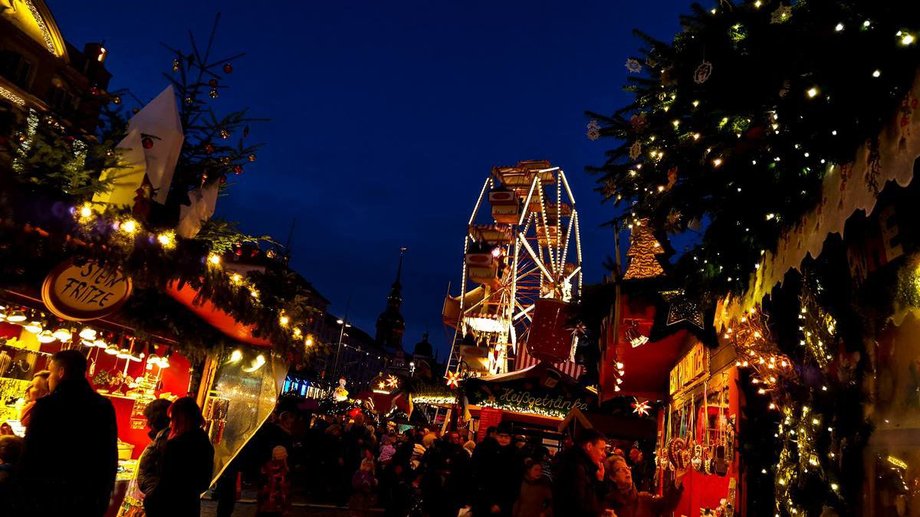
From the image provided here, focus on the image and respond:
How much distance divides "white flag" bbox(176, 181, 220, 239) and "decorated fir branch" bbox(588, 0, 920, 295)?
15.2 feet

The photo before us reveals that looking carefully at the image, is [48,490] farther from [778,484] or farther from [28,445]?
[778,484]

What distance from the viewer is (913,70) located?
2570mm

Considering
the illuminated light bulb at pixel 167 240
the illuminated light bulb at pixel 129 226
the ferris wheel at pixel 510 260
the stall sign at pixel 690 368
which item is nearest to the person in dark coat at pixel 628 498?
the stall sign at pixel 690 368

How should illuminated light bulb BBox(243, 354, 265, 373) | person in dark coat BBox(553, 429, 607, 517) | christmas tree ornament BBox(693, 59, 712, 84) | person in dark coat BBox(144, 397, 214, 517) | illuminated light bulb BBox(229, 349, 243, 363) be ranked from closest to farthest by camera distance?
christmas tree ornament BBox(693, 59, 712, 84) → person in dark coat BBox(144, 397, 214, 517) → person in dark coat BBox(553, 429, 607, 517) → illuminated light bulb BBox(229, 349, 243, 363) → illuminated light bulb BBox(243, 354, 265, 373)

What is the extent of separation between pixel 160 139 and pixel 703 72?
5619 mm

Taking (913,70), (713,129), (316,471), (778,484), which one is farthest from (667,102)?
(316,471)

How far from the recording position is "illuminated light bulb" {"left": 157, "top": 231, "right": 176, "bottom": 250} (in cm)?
601

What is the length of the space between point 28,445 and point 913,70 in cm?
537

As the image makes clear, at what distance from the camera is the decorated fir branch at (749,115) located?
108 inches

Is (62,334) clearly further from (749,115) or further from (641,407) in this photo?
(641,407)

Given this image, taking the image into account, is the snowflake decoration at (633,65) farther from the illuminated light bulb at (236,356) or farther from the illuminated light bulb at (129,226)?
the illuminated light bulb at (236,356)

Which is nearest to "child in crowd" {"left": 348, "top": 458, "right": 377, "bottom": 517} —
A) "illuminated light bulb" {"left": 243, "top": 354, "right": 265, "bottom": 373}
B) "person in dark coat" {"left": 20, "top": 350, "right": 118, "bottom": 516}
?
"illuminated light bulb" {"left": 243, "top": 354, "right": 265, "bottom": 373}

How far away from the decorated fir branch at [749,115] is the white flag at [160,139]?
15.4ft

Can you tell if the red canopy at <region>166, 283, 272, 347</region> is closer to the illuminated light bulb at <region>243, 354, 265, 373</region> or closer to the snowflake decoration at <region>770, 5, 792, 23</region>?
the illuminated light bulb at <region>243, 354, 265, 373</region>
